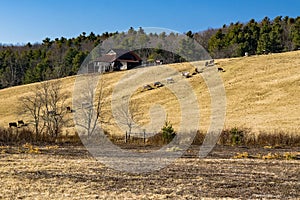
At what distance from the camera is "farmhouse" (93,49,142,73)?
84.4 m

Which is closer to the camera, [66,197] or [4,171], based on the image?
[66,197]

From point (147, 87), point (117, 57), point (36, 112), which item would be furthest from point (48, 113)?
point (117, 57)

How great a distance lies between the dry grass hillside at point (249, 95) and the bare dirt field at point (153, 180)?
18.5 metres

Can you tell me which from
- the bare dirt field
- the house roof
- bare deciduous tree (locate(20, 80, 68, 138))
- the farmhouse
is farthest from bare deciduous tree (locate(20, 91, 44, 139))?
the farmhouse

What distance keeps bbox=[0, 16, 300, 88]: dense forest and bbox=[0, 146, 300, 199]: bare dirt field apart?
178ft

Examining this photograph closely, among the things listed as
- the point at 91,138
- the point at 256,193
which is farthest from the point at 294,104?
the point at 256,193

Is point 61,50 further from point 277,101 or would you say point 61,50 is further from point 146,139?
point 146,139

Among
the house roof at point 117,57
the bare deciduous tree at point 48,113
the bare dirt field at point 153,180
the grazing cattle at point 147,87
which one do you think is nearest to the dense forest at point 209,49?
the house roof at point 117,57

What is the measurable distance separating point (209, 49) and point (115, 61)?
872 inches

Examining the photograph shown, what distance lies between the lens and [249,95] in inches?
2098

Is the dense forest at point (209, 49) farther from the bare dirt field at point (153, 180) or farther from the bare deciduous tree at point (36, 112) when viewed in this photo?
the bare dirt field at point (153, 180)

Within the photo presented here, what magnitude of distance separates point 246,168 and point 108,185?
5679 mm

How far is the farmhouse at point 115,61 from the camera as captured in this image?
277ft

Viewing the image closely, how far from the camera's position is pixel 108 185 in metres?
11.9
